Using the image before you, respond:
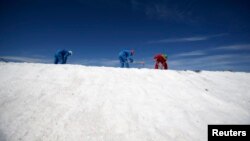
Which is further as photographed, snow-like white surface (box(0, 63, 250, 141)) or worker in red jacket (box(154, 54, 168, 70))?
worker in red jacket (box(154, 54, 168, 70))

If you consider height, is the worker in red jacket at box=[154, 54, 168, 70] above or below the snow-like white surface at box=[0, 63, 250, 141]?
above

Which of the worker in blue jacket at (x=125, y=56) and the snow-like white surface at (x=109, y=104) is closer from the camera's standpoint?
the snow-like white surface at (x=109, y=104)

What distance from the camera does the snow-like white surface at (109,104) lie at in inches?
182

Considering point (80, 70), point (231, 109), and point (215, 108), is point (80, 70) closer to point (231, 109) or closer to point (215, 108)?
point (215, 108)

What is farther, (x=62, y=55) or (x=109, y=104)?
(x=62, y=55)

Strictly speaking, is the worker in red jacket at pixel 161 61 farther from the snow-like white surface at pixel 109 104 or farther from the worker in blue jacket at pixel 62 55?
the worker in blue jacket at pixel 62 55

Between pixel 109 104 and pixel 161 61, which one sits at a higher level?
pixel 161 61

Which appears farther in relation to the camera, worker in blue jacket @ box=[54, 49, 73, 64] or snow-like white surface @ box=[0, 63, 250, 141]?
worker in blue jacket @ box=[54, 49, 73, 64]

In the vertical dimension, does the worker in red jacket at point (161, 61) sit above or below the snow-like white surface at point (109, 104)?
above

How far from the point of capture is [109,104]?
5730 millimetres

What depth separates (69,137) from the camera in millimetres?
4379

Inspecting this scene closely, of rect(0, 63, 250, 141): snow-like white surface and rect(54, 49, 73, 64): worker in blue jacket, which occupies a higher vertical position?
rect(54, 49, 73, 64): worker in blue jacket

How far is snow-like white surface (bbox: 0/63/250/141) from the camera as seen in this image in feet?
15.1

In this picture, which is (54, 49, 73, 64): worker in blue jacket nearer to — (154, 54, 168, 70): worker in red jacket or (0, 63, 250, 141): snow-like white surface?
(0, 63, 250, 141): snow-like white surface
